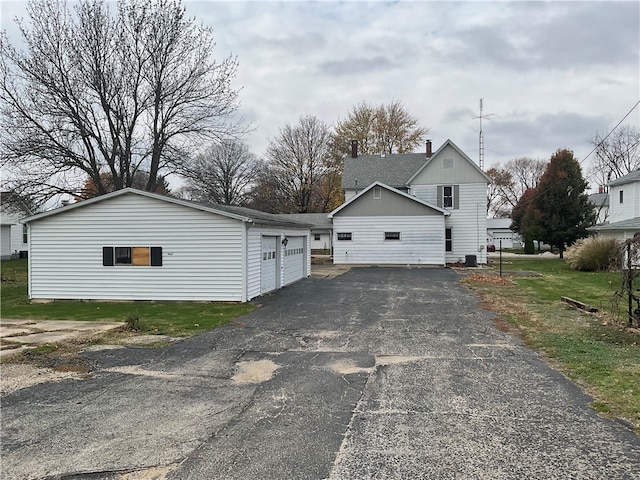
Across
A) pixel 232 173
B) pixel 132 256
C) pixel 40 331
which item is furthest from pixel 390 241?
pixel 232 173

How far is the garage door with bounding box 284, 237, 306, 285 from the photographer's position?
A: 62.9 ft

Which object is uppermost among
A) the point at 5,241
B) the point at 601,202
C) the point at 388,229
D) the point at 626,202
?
the point at 601,202

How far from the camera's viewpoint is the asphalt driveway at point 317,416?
3828mm

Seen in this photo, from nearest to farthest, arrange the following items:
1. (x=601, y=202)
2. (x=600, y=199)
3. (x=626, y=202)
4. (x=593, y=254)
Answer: (x=593, y=254)
(x=626, y=202)
(x=601, y=202)
(x=600, y=199)

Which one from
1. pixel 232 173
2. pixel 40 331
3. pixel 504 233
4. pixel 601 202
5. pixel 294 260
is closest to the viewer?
pixel 40 331

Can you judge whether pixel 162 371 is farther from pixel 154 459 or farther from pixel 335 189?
pixel 335 189

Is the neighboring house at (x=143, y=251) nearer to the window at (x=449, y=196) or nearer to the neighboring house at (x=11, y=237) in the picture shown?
the neighboring house at (x=11, y=237)

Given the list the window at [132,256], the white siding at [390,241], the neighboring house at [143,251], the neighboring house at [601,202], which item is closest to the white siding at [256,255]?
the neighboring house at [143,251]

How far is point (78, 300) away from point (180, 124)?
1435 cm

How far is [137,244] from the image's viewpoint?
14.8 meters

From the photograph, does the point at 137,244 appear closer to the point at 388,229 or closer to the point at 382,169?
the point at 388,229

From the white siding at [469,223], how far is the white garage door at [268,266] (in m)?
16.4

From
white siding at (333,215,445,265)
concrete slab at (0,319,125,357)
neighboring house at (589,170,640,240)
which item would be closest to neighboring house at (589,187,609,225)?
neighboring house at (589,170,640,240)

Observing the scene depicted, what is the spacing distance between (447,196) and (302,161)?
22.1 metres
